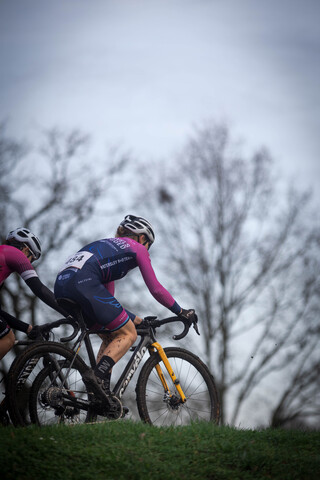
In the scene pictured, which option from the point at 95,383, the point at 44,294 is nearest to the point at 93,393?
the point at 95,383

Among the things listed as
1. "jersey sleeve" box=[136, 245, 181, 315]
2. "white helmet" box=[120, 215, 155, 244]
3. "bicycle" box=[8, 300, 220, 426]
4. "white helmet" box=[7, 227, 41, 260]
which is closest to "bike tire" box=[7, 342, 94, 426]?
"bicycle" box=[8, 300, 220, 426]

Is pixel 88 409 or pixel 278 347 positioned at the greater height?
pixel 278 347

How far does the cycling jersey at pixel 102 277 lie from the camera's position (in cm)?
589

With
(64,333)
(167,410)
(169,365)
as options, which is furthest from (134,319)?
(64,333)

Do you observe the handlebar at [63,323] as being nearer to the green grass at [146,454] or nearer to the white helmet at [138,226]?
the green grass at [146,454]

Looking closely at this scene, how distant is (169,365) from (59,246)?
11.5 m

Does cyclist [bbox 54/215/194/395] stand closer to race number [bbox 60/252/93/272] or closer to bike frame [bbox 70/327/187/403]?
race number [bbox 60/252/93/272]

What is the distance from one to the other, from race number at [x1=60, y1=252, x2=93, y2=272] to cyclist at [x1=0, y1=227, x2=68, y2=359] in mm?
374

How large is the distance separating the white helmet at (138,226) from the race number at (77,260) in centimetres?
73

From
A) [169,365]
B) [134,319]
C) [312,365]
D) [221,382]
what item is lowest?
[169,365]

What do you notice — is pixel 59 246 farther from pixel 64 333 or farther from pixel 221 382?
pixel 221 382

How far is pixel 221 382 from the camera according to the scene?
15.5 metres

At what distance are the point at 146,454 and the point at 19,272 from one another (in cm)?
253

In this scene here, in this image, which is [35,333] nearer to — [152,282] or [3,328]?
[3,328]
